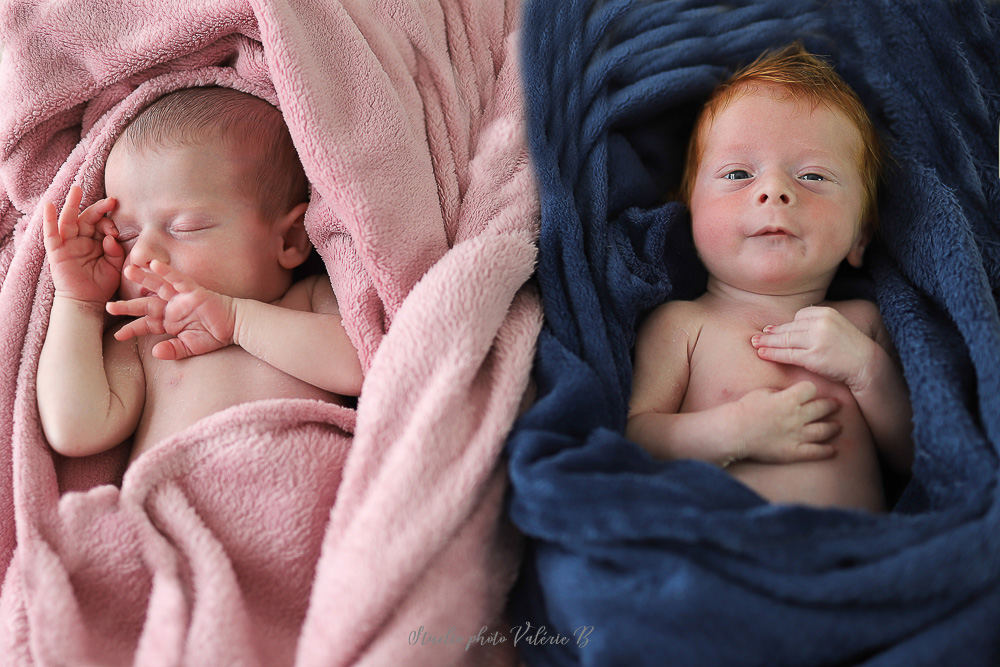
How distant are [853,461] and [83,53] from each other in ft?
4.16

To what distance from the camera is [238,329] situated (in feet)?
3.52

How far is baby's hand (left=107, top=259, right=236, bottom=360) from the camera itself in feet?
3.47

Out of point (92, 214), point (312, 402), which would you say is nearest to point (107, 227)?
point (92, 214)

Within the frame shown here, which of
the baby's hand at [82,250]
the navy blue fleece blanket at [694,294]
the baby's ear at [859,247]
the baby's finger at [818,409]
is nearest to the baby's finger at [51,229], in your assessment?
the baby's hand at [82,250]

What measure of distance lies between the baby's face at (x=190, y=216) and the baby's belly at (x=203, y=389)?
11 cm

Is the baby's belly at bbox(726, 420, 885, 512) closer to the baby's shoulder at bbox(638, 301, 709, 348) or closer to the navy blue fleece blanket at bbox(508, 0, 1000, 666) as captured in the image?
the navy blue fleece blanket at bbox(508, 0, 1000, 666)

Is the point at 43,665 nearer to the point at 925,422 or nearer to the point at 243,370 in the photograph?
the point at 243,370

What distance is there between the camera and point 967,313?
38.2 inches

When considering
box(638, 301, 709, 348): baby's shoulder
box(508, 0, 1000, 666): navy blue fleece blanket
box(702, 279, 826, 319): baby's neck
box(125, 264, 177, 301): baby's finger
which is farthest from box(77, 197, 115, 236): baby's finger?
box(702, 279, 826, 319): baby's neck

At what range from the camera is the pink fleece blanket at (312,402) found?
2.72ft

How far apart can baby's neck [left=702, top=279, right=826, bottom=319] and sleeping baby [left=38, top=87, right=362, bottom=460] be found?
0.57 meters

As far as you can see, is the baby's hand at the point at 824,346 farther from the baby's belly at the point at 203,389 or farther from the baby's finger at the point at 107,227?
the baby's finger at the point at 107,227

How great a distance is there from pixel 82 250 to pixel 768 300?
1.02m

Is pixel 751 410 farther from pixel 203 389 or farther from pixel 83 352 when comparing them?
pixel 83 352
